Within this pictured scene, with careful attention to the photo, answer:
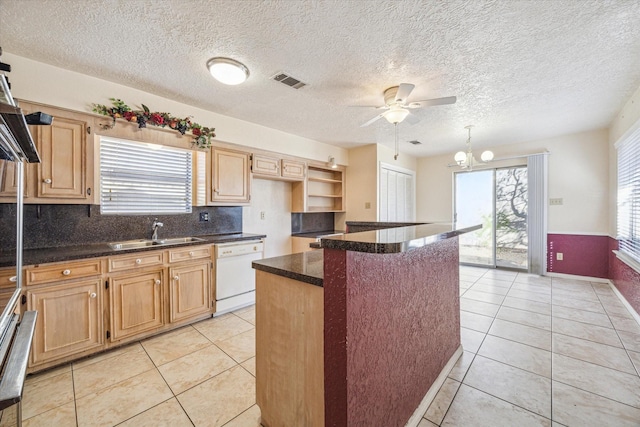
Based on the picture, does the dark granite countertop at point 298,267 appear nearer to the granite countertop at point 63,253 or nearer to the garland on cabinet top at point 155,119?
the granite countertop at point 63,253

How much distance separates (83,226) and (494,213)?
21.2 ft

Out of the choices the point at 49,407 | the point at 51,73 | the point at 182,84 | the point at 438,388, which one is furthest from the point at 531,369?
the point at 51,73

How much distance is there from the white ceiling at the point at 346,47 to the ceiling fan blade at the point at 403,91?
0.67 feet

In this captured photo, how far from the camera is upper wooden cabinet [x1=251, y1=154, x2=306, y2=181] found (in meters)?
3.72

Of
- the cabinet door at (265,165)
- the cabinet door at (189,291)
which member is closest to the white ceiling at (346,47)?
the cabinet door at (265,165)

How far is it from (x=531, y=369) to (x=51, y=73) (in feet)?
15.3

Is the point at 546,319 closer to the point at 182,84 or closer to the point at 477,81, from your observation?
the point at 477,81

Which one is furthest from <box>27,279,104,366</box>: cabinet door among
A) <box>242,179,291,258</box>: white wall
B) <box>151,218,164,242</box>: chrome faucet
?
<box>242,179,291,258</box>: white wall

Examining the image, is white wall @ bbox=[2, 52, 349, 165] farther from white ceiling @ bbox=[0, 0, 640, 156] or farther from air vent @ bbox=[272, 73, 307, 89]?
air vent @ bbox=[272, 73, 307, 89]

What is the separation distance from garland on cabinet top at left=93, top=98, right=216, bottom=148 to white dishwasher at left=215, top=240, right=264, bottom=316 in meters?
1.29

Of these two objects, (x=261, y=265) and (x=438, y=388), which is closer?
(x=261, y=265)

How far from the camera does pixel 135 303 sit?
2430mm

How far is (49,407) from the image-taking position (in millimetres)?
1675

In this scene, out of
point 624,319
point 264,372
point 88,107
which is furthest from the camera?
point 624,319
